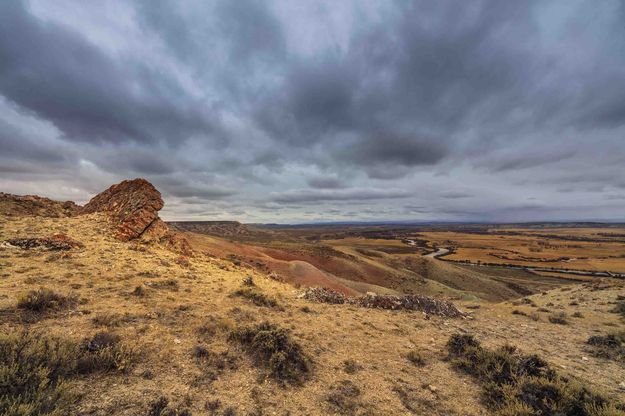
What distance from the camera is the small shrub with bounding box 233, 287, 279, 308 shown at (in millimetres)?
12992

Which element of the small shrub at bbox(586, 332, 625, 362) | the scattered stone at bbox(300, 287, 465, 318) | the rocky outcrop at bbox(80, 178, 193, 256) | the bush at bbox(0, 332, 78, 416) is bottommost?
the small shrub at bbox(586, 332, 625, 362)

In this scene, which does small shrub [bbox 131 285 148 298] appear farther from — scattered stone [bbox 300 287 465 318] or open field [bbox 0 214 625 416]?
scattered stone [bbox 300 287 465 318]

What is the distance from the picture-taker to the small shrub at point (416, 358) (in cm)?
857

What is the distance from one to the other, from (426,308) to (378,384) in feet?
31.2

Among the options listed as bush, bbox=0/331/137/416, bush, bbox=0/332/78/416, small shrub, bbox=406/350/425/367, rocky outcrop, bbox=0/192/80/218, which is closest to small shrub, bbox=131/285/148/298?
bush, bbox=0/331/137/416

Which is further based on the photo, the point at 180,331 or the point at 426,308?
the point at 426,308

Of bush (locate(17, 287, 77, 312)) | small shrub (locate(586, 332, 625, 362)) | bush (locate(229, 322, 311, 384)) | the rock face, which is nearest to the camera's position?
bush (locate(229, 322, 311, 384))

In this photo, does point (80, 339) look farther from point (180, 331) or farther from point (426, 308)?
point (426, 308)

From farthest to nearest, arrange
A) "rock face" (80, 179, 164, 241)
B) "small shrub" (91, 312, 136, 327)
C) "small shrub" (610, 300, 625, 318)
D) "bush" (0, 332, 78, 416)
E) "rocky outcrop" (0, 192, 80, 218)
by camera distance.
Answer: "rocky outcrop" (0, 192, 80, 218) < "rock face" (80, 179, 164, 241) < "small shrub" (610, 300, 625, 318) < "small shrub" (91, 312, 136, 327) < "bush" (0, 332, 78, 416)

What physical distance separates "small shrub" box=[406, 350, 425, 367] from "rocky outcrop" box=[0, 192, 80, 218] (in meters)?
28.6

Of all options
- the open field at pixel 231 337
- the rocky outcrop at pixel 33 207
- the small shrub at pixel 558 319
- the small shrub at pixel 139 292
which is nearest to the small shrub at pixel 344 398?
the open field at pixel 231 337

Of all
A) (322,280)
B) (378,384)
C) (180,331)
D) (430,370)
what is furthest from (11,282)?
(322,280)

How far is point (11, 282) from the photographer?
34.0 ft

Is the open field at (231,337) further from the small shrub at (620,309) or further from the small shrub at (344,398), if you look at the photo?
the small shrub at (620,309)
